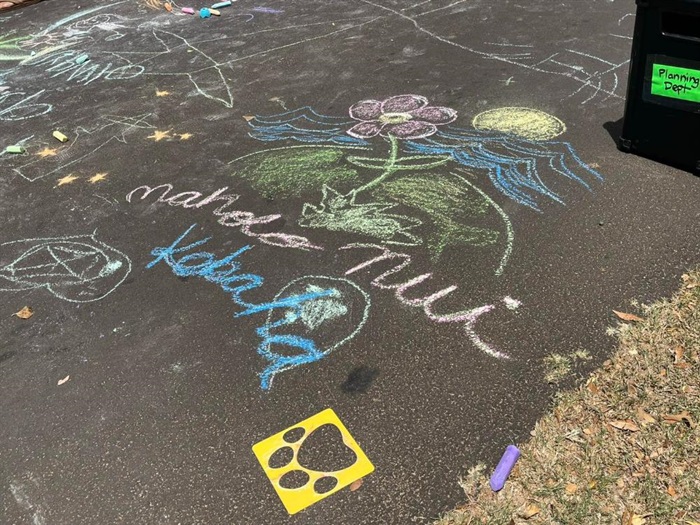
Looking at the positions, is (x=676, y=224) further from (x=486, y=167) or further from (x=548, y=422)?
(x=548, y=422)

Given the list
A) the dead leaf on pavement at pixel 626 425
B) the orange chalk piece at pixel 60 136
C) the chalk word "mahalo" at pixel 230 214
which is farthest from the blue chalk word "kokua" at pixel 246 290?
the orange chalk piece at pixel 60 136

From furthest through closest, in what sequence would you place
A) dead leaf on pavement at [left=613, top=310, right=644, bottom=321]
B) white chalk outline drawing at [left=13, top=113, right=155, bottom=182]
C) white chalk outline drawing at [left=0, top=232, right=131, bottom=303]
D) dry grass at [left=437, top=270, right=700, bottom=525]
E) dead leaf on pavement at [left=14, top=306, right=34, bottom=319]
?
white chalk outline drawing at [left=13, top=113, right=155, bottom=182]
white chalk outline drawing at [left=0, top=232, right=131, bottom=303]
dead leaf on pavement at [left=14, top=306, right=34, bottom=319]
dead leaf on pavement at [left=613, top=310, right=644, bottom=321]
dry grass at [left=437, top=270, right=700, bottom=525]

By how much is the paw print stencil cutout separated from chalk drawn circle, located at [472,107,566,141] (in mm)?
3233

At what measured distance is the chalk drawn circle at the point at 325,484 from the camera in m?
2.45

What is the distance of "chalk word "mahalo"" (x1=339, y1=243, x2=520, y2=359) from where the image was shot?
3.06 meters

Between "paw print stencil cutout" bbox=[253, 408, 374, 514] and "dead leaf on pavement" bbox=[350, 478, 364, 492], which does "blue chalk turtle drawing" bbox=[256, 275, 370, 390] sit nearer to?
"paw print stencil cutout" bbox=[253, 408, 374, 514]

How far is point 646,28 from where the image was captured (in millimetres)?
3803

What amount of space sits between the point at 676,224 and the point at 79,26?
980cm

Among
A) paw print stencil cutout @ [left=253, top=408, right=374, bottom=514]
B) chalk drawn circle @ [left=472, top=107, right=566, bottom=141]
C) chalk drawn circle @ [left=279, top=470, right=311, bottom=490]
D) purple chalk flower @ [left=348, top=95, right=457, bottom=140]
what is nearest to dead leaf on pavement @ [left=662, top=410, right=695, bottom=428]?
paw print stencil cutout @ [left=253, top=408, right=374, bottom=514]

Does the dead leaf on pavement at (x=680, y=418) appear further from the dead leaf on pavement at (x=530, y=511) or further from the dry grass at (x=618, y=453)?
the dead leaf on pavement at (x=530, y=511)

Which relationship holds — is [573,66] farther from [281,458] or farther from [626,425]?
Result: [281,458]

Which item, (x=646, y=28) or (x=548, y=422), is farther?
(x=646, y=28)

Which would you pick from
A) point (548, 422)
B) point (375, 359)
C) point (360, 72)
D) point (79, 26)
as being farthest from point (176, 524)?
point (79, 26)

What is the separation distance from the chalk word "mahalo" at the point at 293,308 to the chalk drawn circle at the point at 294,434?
1.05 feet
